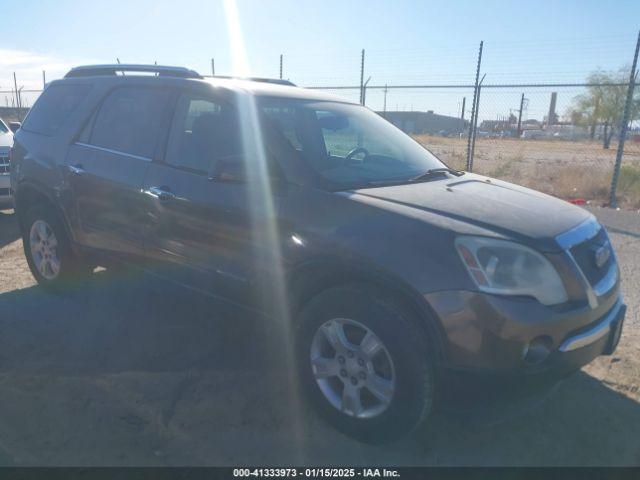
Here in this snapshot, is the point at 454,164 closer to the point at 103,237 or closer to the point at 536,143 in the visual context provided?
the point at 103,237

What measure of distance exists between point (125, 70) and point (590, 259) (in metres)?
3.78

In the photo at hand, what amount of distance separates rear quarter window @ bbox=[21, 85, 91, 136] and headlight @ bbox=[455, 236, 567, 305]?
3.50 metres

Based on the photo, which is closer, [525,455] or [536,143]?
[525,455]

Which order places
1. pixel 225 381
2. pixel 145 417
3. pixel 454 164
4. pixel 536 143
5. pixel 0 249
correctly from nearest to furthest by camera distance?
pixel 145 417 → pixel 225 381 → pixel 0 249 → pixel 454 164 → pixel 536 143

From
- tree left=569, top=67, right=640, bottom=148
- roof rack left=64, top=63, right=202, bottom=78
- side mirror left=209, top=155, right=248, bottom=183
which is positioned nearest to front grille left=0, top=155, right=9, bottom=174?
roof rack left=64, top=63, right=202, bottom=78

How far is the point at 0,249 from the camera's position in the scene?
20.4 feet

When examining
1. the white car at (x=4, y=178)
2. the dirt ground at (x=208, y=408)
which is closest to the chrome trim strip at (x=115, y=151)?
the dirt ground at (x=208, y=408)

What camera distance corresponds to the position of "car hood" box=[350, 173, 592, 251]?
260 centimetres

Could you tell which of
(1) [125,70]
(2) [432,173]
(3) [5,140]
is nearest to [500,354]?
(2) [432,173]

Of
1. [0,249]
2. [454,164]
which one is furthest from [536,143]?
[0,249]

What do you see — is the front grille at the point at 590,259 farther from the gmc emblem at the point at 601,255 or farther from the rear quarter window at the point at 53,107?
the rear quarter window at the point at 53,107

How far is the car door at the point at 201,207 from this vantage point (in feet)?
10.2

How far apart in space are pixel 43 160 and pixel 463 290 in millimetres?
3731

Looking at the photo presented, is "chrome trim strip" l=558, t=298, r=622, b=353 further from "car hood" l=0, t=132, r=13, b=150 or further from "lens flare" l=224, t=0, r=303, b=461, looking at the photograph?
"car hood" l=0, t=132, r=13, b=150
